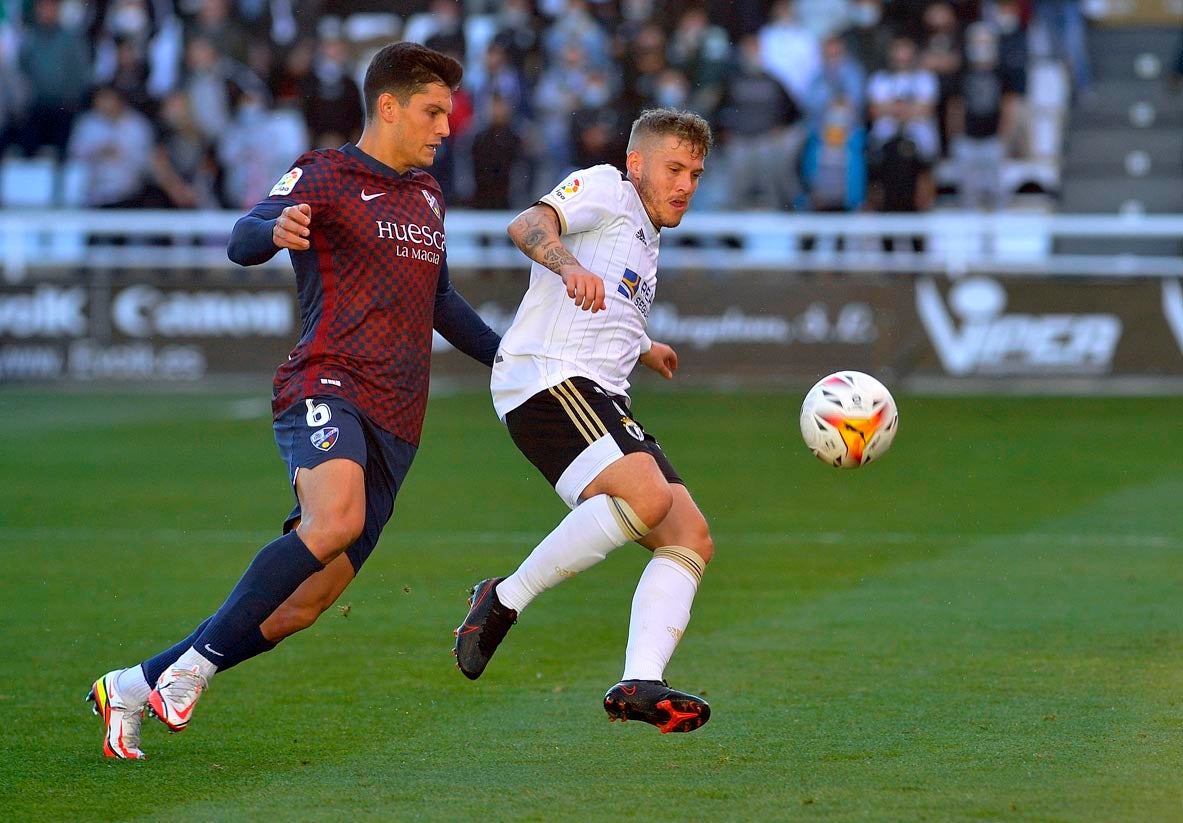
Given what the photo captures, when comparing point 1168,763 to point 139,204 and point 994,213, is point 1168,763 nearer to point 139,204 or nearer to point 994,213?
point 994,213

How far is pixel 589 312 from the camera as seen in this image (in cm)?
547

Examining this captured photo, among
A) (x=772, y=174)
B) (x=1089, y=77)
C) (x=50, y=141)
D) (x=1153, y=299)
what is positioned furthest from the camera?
(x=1089, y=77)

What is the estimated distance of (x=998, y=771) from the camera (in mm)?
4691

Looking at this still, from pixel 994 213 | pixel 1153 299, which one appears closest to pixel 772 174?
pixel 994 213

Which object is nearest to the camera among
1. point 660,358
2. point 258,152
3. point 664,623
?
point 664,623

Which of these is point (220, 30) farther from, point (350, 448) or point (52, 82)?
point (350, 448)

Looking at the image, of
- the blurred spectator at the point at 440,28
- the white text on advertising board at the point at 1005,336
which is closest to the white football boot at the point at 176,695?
the white text on advertising board at the point at 1005,336

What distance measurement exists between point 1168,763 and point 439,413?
36.3ft

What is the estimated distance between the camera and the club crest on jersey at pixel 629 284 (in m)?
5.49

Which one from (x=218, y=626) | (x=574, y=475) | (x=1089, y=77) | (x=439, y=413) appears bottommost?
(x=439, y=413)

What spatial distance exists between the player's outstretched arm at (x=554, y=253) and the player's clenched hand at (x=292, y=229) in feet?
2.06

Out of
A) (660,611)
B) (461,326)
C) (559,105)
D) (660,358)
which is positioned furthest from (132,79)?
(660,611)

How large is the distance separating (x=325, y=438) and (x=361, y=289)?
0.48 meters

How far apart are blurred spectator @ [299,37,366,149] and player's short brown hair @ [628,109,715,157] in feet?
42.7
